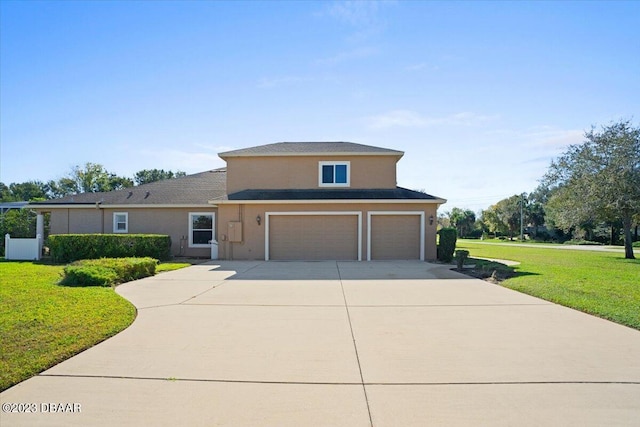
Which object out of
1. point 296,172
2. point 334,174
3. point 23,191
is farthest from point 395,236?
point 23,191

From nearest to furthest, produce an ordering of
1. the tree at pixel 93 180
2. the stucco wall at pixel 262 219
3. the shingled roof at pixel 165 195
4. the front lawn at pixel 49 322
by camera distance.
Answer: the front lawn at pixel 49 322 < the stucco wall at pixel 262 219 < the shingled roof at pixel 165 195 < the tree at pixel 93 180

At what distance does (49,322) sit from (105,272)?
4438 mm

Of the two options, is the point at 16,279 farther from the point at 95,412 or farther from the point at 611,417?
the point at 611,417

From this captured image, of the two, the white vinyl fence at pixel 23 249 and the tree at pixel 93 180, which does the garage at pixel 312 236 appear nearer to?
the white vinyl fence at pixel 23 249

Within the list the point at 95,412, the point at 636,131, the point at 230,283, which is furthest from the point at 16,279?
the point at 636,131

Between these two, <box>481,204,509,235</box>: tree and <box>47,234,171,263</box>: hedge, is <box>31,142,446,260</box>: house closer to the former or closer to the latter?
<box>47,234,171,263</box>: hedge

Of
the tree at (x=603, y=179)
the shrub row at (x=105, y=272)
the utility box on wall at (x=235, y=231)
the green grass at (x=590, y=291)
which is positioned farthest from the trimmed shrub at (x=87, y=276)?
the tree at (x=603, y=179)

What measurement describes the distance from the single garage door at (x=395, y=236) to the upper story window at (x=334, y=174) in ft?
8.73

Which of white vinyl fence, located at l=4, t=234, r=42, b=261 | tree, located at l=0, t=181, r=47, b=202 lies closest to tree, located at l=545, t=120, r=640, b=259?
white vinyl fence, located at l=4, t=234, r=42, b=261

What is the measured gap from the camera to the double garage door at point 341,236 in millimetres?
16953

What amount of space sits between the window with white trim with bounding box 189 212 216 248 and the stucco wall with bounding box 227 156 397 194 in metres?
1.77

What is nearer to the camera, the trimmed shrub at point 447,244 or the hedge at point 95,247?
the hedge at point 95,247

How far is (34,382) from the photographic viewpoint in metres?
3.86

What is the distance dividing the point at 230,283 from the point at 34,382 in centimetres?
652
